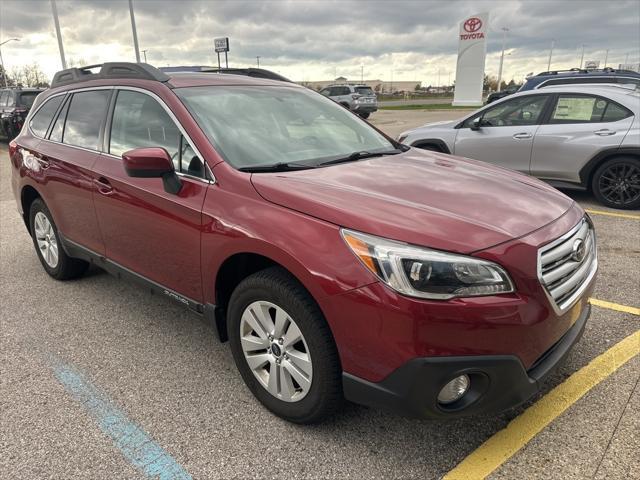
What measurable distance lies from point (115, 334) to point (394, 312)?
243 cm

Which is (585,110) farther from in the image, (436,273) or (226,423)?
(226,423)

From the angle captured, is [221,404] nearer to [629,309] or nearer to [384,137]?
[384,137]

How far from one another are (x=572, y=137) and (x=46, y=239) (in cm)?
643

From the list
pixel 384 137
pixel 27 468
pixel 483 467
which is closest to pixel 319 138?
pixel 384 137

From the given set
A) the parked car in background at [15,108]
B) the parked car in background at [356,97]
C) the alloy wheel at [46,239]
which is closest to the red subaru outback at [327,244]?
the alloy wheel at [46,239]

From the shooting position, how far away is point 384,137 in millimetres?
3807

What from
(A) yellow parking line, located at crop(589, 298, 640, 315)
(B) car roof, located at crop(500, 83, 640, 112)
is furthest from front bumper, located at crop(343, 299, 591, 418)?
(B) car roof, located at crop(500, 83, 640, 112)

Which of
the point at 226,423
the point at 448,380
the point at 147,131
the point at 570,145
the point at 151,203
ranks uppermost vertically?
the point at 147,131

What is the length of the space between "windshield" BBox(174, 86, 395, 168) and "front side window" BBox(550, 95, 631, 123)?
4295 mm

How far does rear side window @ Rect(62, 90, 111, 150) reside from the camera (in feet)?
12.0

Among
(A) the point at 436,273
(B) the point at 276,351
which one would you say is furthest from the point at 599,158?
(B) the point at 276,351

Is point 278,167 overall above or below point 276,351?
above

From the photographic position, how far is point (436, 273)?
195cm

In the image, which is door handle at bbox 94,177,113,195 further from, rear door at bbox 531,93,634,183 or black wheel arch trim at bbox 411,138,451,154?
rear door at bbox 531,93,634,183
